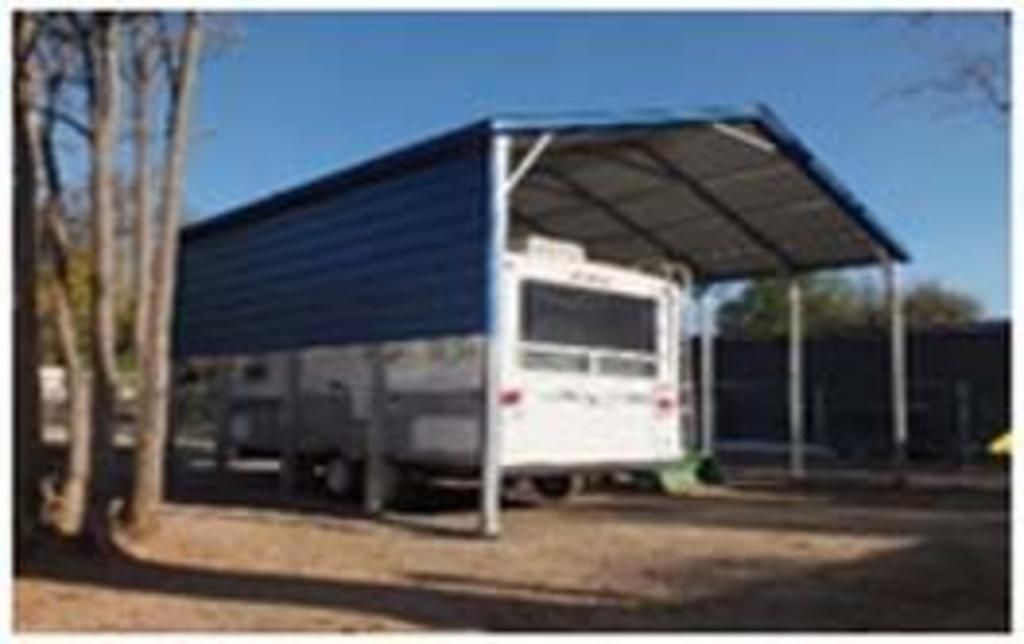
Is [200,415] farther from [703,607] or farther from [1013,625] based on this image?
[1013,625]

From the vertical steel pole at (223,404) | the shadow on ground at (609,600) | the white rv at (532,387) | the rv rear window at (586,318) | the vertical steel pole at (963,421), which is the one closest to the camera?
the shadow on ground at (609,600)

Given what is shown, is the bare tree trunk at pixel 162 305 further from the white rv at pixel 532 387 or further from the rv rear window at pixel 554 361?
the rv rear window at pixel 554 361

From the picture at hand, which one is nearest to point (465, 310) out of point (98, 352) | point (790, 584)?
point (98, 352)

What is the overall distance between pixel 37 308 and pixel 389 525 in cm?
362

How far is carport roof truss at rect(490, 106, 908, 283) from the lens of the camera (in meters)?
16.2

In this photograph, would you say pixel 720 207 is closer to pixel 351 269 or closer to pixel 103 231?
pixel 351 269

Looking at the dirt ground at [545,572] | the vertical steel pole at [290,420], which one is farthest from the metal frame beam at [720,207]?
the vertical steel pole at [290,420]

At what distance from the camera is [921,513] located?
50.7 feet

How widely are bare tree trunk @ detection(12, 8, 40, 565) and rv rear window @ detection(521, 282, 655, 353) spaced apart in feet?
14.5

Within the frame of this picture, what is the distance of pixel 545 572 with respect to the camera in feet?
34.8

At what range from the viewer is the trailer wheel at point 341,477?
647 inches

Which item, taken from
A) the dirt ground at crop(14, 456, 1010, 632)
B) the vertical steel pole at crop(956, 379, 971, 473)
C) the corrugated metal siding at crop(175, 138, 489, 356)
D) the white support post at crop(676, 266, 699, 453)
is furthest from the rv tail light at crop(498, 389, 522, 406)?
the vertical steel pole at crop(956, 379, 971, 473)

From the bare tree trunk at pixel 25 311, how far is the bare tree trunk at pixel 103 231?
460 millimetres

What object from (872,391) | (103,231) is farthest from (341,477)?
(872,391)
